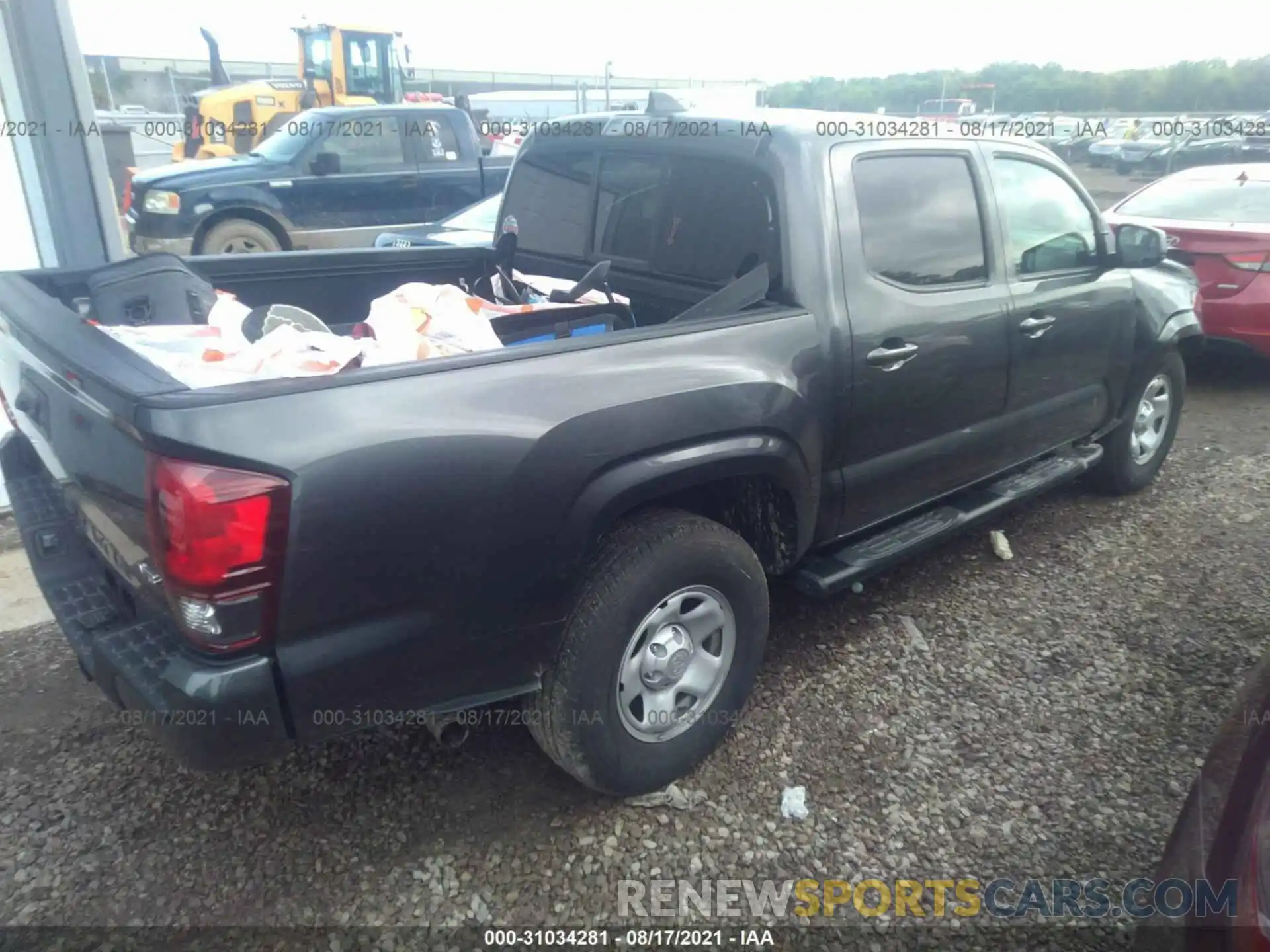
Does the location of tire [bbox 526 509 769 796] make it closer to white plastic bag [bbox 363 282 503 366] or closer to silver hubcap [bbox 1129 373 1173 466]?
white plastic bag [bbox 363 282 503 366]

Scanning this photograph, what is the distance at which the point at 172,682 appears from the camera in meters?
1.88

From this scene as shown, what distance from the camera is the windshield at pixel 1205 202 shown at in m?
6.52

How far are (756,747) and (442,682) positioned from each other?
1.19 meters

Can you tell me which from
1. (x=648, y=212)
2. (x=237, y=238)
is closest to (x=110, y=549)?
(x=648, y=212)

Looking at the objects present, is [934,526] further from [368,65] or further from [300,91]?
[368,65]

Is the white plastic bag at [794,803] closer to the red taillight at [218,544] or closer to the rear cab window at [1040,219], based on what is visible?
the red taillight at [218,544]

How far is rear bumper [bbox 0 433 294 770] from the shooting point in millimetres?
1865

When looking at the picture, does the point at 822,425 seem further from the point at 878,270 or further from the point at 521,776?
the point at 521,776

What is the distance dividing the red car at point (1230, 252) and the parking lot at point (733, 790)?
321cm

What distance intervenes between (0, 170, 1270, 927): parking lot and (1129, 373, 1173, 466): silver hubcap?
116 cm

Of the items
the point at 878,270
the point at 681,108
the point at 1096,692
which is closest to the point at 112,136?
the point at 681,108

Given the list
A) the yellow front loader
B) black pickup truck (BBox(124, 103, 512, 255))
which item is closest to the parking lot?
black pickup truck (BBox(124, 103, 512, 255))

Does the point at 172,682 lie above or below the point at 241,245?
above

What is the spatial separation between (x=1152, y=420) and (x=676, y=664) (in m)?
3.45
